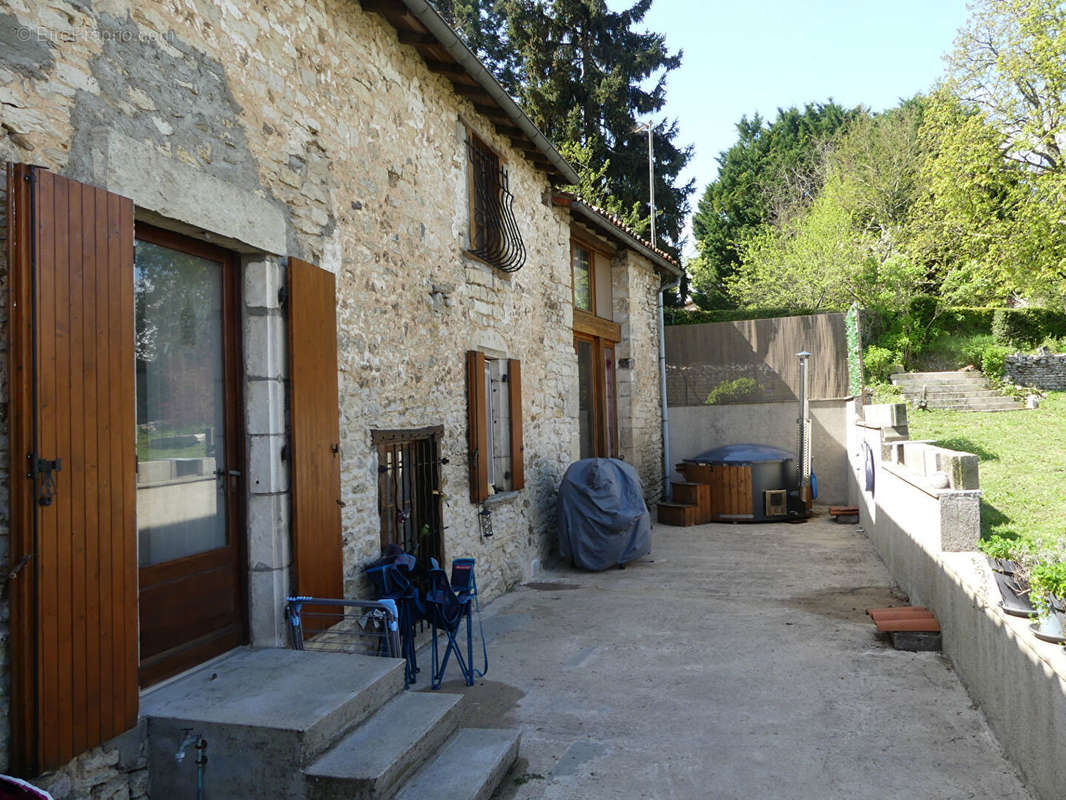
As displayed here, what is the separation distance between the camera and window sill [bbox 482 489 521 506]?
6.84 meters

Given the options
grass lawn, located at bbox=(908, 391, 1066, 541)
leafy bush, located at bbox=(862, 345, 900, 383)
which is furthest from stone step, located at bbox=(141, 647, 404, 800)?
leafy bush, located at bbox=(862, 345, 900, 383)

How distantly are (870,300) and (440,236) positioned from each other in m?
17.7

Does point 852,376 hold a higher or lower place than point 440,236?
lower

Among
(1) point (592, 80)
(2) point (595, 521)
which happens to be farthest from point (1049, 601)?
(1) point (592, 80)

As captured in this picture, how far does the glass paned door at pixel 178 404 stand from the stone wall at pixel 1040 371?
19458mm

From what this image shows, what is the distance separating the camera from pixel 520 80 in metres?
20.9

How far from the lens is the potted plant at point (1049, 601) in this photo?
307cm

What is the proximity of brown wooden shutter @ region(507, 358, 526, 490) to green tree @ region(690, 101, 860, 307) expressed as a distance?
1907 centimetres

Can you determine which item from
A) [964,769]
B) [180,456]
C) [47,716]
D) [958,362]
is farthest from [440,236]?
[958,362]

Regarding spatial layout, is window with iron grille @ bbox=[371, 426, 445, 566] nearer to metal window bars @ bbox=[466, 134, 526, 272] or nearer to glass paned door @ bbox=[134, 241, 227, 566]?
glass paned door @ bbox=[134, 241, 227, 566]

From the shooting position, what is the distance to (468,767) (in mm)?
3260

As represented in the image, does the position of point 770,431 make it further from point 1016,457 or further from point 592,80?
point 592,80

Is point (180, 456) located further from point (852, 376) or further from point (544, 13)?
point (544, 13)

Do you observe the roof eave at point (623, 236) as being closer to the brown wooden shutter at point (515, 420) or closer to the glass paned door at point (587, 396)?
the glass paned door at point (587, 396)
